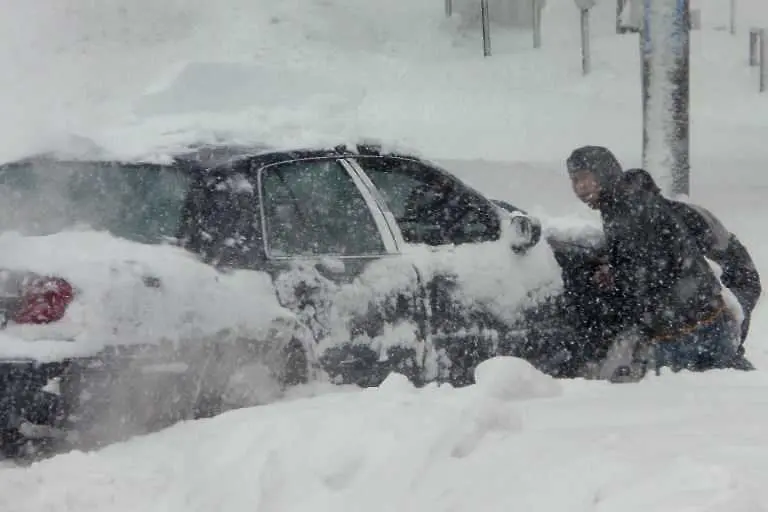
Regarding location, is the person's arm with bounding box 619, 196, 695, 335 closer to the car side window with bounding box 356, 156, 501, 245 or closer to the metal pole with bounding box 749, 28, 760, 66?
the car side window with bounding box 356, 156, 501, 245

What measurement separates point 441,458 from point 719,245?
2383 millimetres

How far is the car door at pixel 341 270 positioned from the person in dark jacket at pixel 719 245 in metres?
1.09

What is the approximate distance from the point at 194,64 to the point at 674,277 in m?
13.8

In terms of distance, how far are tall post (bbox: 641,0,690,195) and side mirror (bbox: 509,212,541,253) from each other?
3717 millimetres

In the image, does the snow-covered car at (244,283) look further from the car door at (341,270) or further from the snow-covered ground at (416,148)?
the snow-covered ground at (416,148)

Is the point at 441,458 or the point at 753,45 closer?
the point at 441,458

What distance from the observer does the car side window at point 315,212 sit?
15.4 feet

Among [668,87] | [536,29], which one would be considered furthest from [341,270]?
[536,29]

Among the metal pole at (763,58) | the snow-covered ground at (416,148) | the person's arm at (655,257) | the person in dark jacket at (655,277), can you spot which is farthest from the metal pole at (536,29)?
the person's arm at (655,257)

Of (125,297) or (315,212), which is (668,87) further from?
(125,297)

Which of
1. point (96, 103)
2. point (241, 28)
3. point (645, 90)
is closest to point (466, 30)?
point (241, 28)

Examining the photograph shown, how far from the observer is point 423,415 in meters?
3.51

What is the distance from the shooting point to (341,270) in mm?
4754

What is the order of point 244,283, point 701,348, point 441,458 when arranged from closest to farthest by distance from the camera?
point 441,458 < point 244,283 < point 701,348
